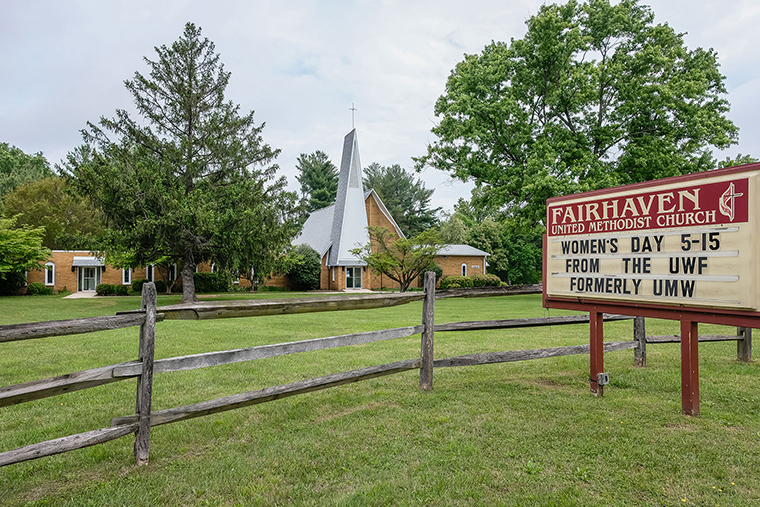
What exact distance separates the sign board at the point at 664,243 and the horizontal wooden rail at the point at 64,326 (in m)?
4.89

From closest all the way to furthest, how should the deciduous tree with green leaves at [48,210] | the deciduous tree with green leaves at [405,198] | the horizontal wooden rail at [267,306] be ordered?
the horizontal wooden rail at [267,306]
the deciduous tree with green leaves at [48,210]
the deciduous tree with green leaves at [405,198]

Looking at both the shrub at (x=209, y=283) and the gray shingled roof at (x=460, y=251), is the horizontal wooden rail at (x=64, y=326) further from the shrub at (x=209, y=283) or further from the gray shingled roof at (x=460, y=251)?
the gray shingled roof at (x=460, y=251)

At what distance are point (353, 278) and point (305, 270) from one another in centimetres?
411

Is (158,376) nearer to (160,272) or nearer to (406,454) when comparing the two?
(406,454)

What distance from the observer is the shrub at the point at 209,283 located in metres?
34.1

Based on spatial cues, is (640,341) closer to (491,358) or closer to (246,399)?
(491,358)

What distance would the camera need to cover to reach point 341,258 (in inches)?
1419

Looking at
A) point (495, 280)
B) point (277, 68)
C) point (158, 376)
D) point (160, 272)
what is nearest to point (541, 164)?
point (277, 68)

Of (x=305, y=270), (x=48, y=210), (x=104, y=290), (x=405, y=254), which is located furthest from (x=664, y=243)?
(x=48, y=210)

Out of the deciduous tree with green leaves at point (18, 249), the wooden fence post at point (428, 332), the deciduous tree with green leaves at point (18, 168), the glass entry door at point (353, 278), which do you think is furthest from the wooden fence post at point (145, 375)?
the deciduous tree with green leaves at point (18, 168)

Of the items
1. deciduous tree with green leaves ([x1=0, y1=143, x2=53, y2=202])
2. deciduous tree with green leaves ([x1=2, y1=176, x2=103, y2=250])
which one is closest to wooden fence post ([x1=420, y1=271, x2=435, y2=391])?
deciduous tree with green leaves ([x1=2, y1=176, x2=103, y2=250])

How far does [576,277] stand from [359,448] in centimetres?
355

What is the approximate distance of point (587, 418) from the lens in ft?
15.7

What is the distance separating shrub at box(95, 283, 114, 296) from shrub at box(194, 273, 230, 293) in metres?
5.67
